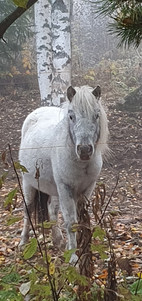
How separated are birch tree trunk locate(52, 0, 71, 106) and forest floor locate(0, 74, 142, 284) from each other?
1058mm

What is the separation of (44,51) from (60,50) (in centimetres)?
94

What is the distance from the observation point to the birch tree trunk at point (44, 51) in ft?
22.6

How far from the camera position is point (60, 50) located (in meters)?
6.34

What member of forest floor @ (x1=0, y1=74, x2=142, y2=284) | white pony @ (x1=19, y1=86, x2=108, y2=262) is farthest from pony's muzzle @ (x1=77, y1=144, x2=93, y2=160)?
forest floor @ (x1=0, y1=74, x2=142, y2=284)

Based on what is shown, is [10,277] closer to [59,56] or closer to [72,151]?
[72,151]

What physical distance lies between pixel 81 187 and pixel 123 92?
601 centimetres

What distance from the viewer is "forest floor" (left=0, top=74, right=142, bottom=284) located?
3420 mm

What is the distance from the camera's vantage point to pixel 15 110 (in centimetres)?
858

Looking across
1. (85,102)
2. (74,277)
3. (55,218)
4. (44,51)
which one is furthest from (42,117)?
(44,51)

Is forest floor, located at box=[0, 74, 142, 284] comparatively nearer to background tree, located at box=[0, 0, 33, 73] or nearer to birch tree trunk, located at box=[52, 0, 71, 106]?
background tree, located at box=[0, 0, 33, 73]

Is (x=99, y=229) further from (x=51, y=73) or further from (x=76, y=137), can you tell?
(x=51, y=73)

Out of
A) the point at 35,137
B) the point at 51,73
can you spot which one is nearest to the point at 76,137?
the point at 35,137

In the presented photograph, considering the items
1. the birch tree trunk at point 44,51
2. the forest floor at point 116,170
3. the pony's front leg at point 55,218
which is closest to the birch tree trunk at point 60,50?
the birch tree trunk at point 44,51

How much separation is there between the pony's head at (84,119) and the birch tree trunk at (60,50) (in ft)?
10.9
